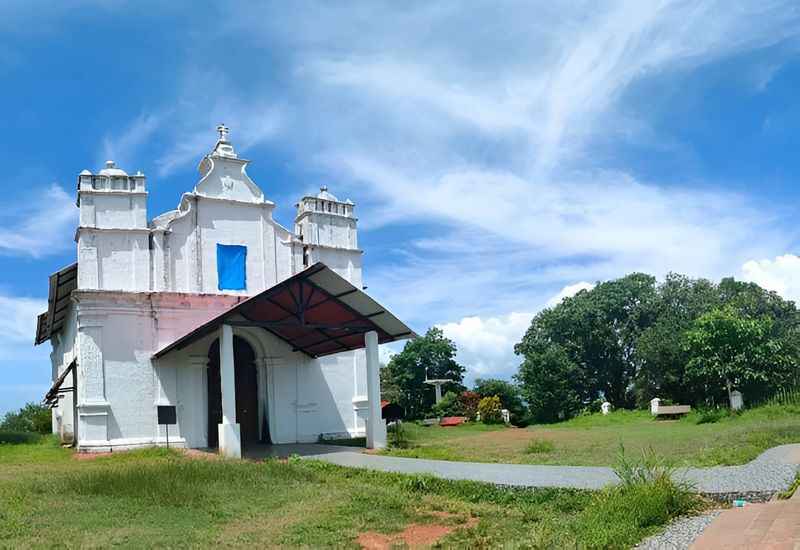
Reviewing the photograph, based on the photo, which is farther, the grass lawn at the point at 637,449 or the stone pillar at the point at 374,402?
the stone pillar at the point at 374,402

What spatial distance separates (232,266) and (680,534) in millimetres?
15423

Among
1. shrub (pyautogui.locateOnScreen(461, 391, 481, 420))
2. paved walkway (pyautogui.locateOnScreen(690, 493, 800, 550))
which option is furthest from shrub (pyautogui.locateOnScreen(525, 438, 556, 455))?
shrub (pyautogui.locateOnScreen(461, 391, 481, 420))

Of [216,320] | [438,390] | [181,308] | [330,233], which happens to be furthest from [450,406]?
[216,320]

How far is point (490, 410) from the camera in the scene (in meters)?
33.8

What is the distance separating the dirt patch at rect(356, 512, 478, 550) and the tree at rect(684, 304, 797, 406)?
69.9 ft

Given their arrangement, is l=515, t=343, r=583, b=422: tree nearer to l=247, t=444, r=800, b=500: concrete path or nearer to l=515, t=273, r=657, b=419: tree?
l=515, t=273, r=657, b=419: tree

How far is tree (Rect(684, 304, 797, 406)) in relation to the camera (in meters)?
26.5

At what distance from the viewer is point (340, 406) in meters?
21.3

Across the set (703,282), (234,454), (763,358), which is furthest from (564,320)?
(234,454)

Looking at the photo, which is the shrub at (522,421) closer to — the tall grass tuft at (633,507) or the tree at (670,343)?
the tree at (670,343)

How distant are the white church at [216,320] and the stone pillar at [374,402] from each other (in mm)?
34

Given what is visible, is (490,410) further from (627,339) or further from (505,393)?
(627,339)

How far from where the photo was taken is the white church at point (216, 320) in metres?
17.6

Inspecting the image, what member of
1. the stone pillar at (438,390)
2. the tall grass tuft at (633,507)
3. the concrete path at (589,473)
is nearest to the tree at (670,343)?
the stone pillar at (438,390)
